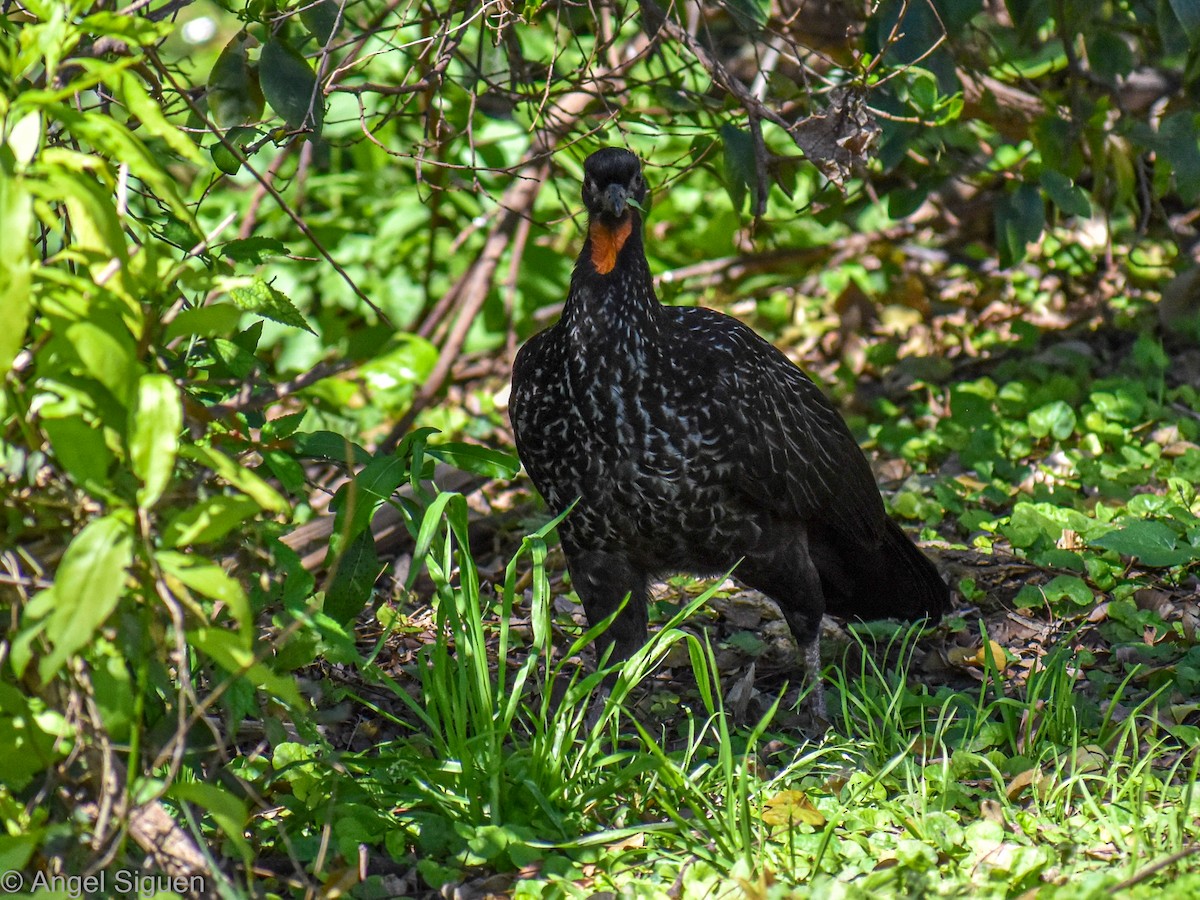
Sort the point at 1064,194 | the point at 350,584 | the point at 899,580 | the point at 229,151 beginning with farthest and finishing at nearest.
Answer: the point at 1064,194
the point at 899,580
the point at 229,151
the point at 350,584

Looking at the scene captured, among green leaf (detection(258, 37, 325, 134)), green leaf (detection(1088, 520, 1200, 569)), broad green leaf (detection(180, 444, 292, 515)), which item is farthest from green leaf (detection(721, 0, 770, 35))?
broad green leaf (detection(180, 444, 292, 515))

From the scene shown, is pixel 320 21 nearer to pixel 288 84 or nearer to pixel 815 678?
pixel 288 84

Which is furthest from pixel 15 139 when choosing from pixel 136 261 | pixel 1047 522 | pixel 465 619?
pixel 1047 522

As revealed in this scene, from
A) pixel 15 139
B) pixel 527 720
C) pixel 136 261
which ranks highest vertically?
pixel 15 139

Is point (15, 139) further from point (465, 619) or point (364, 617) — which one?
point (364, 617)

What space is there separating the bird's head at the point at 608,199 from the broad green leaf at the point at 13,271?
198 cm

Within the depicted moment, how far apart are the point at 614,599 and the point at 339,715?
1.13 meters

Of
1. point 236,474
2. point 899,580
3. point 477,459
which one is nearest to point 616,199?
point 477,459

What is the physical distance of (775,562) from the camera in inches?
152

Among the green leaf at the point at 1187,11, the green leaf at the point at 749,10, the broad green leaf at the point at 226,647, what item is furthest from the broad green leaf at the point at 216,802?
the green leaf at the point at 1187,11

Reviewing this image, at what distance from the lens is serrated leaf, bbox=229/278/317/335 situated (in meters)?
2.83

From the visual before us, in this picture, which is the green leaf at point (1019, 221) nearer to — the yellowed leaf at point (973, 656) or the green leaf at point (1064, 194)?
the green leaf at point (1064, 194)

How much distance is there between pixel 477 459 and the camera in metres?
3.30

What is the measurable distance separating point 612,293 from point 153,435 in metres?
1.87
